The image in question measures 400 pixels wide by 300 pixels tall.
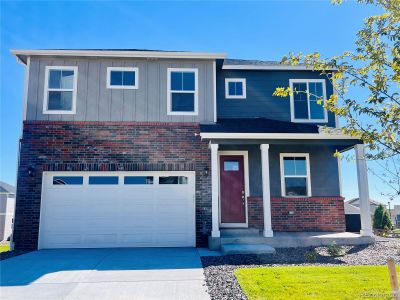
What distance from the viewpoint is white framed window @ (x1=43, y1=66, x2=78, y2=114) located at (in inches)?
406

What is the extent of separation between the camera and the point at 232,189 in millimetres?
10750

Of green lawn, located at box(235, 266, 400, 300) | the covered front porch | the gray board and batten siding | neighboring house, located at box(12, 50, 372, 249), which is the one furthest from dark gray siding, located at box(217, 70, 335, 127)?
green lawn, located at box(235, 266, 400, 300)

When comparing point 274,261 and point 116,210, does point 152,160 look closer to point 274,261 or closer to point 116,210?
point 116,210

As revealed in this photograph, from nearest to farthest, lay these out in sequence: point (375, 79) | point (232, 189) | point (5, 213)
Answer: point (375, 79) < point (232, 189) < point (5, 213)

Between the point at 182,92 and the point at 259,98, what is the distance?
2861 mm

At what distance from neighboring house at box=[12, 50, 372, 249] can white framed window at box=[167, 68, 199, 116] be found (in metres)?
0.03

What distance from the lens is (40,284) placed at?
223 inches

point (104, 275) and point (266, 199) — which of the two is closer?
point (104, 275)

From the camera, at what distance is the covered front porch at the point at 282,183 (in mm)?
9516

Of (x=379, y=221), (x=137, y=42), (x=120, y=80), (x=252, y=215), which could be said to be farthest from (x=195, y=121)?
(x=379, y=221)

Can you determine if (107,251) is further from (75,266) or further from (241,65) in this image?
(241,65)

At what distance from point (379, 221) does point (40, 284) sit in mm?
14474

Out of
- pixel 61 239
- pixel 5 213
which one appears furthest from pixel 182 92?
pixel 5 213

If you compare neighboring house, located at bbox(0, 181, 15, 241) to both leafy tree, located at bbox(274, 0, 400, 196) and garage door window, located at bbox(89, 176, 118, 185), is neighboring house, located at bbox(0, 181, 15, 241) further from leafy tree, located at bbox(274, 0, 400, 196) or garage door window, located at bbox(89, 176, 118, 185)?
leafy tree, located at bbox(274, 0, 400, 196)
